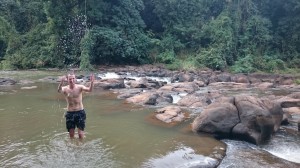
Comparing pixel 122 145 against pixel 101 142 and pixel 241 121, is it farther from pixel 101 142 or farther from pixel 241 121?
pixel 241 121

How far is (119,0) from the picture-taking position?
33.6 meters

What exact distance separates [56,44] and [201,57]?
Answer: 43.9ft

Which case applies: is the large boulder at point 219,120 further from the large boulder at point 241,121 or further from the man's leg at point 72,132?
the man's leg at point 72,132

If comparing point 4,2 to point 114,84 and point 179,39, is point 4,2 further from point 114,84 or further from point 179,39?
point 114,84

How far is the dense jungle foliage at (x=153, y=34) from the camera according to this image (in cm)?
3200

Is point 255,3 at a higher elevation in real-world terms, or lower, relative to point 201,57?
higher

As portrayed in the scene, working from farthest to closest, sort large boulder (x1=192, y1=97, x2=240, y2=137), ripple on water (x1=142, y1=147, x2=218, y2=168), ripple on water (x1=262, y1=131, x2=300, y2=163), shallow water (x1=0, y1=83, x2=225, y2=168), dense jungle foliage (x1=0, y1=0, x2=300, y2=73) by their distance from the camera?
1. dense jungle foliage (x1=0, y1=0, x2=300, y2=73)
2. large boulder (x1=192, y1=97, x2=240, y2=137)
3. ripple on water (x1=262, y1=131, x2=300, y2=163)
4. shallow water (x1=0, y1=83, x2=225, y2=168)
5. ripple on water (x1=142, y1=147, x2=218, y2=168)

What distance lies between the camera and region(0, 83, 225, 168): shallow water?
7807mm

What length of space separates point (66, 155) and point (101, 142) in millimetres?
1345

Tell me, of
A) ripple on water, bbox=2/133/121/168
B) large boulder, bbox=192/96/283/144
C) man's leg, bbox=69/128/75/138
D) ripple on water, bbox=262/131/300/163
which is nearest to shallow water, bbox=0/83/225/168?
ripple on water, bbox=2/133/121/168

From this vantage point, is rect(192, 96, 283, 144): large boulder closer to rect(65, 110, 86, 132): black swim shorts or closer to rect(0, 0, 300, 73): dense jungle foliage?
rect(65, 110, 86, 132): black swim shorts

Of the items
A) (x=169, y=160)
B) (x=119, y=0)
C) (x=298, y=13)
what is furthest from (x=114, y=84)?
(x=298, y=13)

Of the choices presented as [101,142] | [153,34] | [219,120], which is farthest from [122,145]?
[153,34]

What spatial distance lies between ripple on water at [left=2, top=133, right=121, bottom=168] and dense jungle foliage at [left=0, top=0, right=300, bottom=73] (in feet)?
70.2
